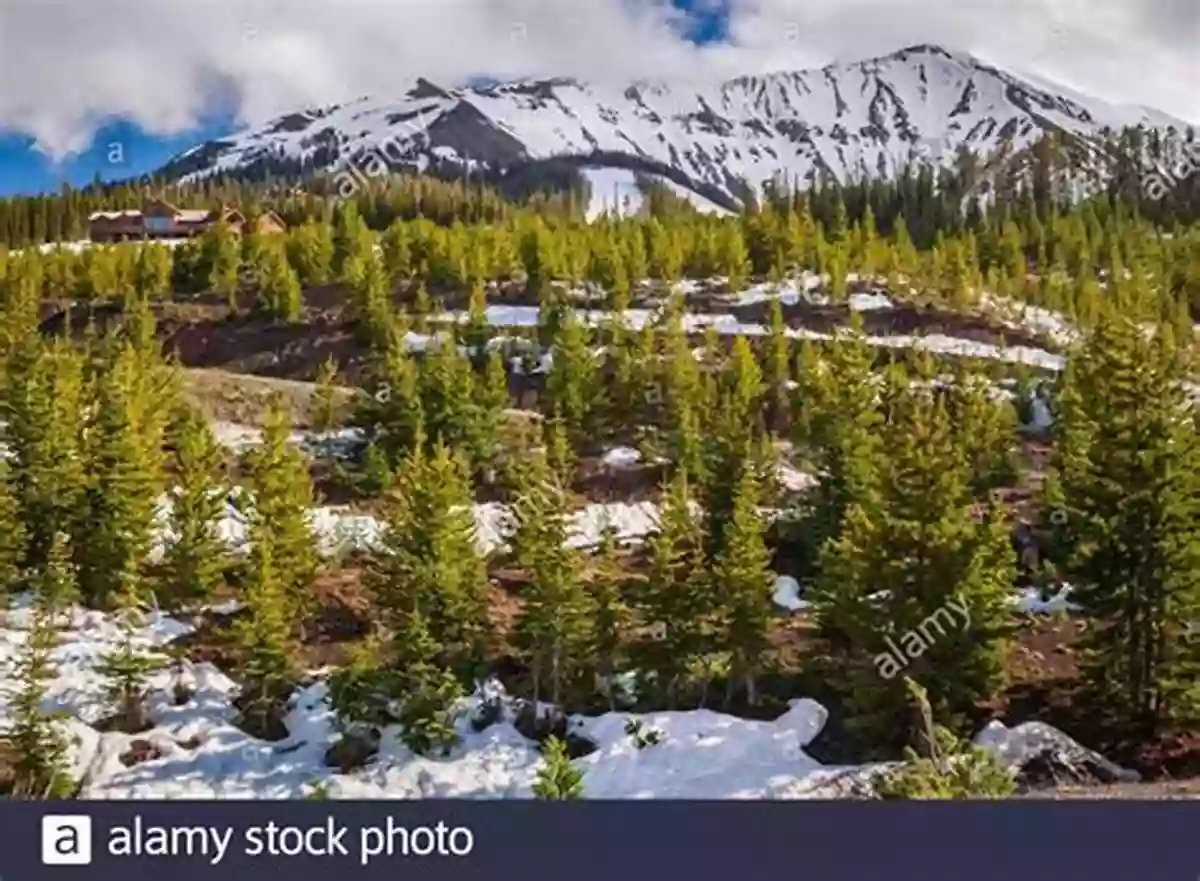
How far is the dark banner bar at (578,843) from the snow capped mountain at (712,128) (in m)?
11.0

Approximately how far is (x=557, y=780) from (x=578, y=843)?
3.37 feet

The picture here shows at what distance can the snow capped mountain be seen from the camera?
25766 mm

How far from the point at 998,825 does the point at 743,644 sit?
3.25 m

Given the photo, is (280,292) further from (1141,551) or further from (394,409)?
(1141,551)

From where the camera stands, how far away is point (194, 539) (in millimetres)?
7660

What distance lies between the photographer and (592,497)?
9.33 m

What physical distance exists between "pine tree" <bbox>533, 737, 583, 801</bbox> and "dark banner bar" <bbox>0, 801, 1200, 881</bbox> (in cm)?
80

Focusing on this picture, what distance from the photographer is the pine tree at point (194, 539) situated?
752 centimetres

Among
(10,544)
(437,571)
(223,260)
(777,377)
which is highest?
(223,260)

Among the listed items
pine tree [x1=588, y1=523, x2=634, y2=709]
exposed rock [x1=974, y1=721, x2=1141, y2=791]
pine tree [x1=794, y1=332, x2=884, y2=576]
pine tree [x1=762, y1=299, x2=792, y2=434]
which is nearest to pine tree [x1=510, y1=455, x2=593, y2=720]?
pine tree [x1=588, y1=523, x2=634, y2=709]

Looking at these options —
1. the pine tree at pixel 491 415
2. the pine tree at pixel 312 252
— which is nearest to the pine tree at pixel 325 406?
the pine tree at pixel 491 415

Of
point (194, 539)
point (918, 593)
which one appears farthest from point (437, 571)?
point (918, 593)

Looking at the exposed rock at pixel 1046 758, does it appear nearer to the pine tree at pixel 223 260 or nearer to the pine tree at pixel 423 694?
the pine tree at pixel 423 694

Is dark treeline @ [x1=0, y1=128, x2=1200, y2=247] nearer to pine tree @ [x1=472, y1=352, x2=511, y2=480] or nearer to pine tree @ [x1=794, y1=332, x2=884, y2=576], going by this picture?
pine tree @ [x1=472, y1=352, x2=511, y2=480]
